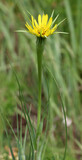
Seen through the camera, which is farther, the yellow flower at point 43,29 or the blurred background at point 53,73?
the blurred background at point 53,73

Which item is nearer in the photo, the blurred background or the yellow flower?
the yellow flower

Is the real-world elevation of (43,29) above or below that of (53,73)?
above

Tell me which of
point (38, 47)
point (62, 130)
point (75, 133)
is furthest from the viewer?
point (75, 133)

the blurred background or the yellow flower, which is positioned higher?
the yellow flower

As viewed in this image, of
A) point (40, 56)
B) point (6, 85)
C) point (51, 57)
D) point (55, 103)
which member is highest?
point (40, 56)

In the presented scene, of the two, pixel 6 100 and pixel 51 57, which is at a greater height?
pixel 51 57

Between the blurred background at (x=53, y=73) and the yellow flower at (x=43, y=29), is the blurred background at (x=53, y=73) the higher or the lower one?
the lower one

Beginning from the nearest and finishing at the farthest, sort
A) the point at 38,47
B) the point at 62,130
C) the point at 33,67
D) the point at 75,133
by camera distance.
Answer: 1. the point at 38,47
2. the point at 62,130
3. the point at 75,133
4. the point at 33,67

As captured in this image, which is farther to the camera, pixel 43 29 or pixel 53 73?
pixel 53 73

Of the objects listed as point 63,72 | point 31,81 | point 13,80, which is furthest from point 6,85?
point 63,72

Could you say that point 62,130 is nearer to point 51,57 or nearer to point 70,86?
point 70,86

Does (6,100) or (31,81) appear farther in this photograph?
(31,81)
